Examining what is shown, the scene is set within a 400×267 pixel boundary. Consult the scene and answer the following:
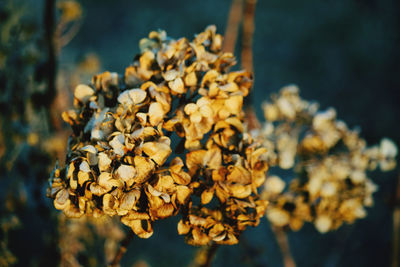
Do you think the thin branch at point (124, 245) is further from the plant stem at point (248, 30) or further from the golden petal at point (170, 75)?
the plant stem at point (248, 30)

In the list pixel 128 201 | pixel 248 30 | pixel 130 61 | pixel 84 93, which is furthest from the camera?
pixel 130 61

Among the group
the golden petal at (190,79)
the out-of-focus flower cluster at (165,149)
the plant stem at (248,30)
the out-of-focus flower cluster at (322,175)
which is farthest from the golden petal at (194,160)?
the plant stem at (248,30)

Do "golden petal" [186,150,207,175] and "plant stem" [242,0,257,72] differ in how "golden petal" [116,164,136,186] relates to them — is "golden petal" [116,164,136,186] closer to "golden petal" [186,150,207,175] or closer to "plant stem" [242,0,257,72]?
"golden petal" [186,150,207,175]

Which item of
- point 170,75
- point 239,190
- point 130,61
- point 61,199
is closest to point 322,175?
point 239,190

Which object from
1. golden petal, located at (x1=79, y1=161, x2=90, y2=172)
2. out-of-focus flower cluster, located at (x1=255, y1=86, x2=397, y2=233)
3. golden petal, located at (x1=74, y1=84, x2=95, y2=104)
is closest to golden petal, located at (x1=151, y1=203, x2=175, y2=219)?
golden petal, located at (x1=79, y1=161, x2=90, y2=172)

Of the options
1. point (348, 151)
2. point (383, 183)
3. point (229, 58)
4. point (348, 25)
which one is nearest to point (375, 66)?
point (348, 25)

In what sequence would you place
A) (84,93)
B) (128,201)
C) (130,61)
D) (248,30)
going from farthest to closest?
(130,61)
(248,30)
(84,93)
(128,201)

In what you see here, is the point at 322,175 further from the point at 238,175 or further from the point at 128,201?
the point at 128,201

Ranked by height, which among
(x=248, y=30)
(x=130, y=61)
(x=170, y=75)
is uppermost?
(x=130, y=61)
